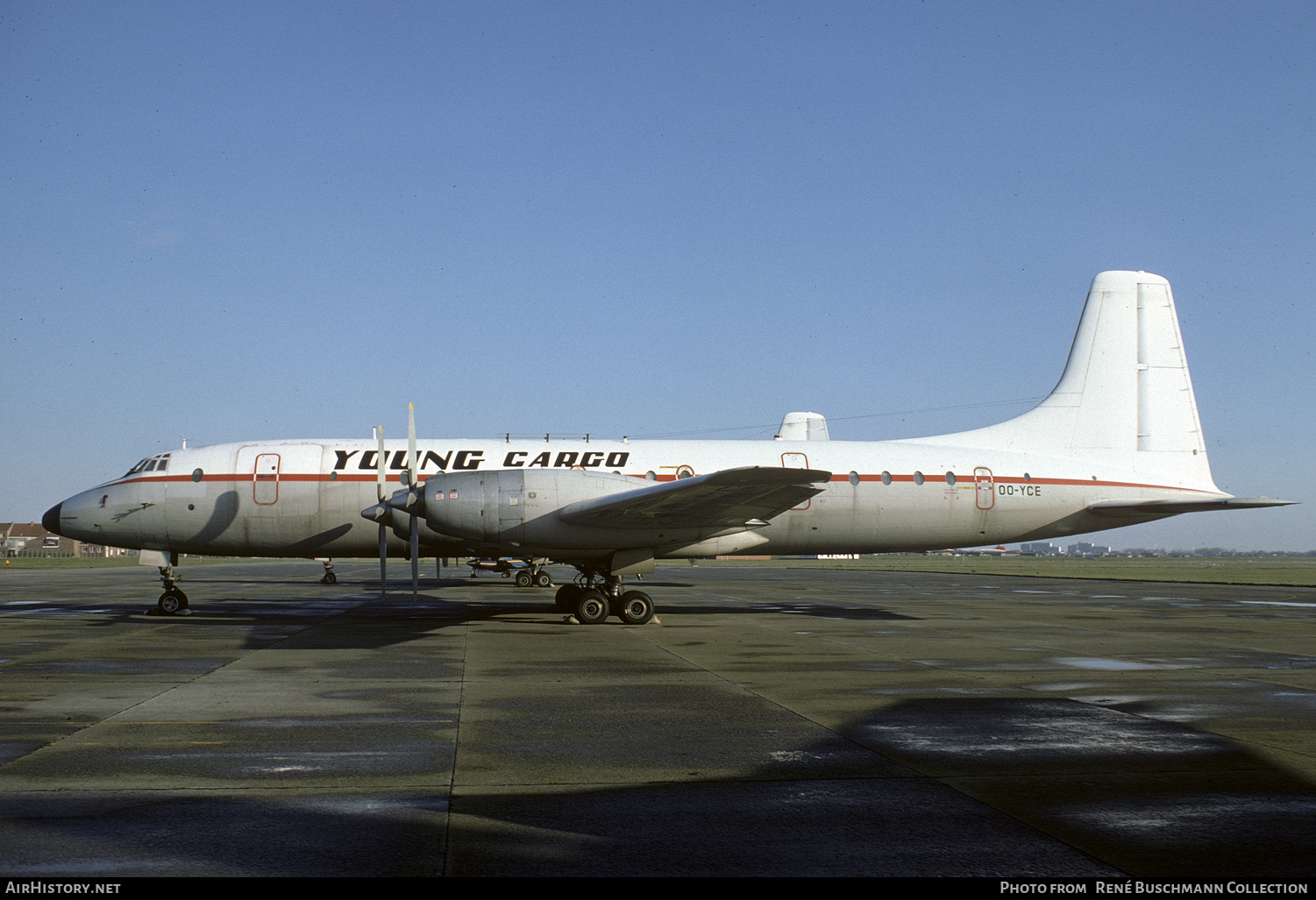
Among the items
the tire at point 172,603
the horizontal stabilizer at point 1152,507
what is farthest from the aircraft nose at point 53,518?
the horizontal stabilizer at point 1152,507

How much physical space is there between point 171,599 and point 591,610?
9.65 metres

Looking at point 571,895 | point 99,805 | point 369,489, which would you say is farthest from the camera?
point 369,489

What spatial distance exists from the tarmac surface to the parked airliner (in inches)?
130

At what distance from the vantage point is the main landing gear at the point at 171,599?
68.6 ft

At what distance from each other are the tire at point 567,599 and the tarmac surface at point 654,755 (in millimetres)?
4382

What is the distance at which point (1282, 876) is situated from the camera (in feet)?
15.5

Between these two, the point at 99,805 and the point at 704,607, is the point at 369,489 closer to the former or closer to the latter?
the point at 704,607

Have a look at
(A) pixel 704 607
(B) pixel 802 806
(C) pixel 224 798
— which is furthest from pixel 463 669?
(A) pixel 704 607

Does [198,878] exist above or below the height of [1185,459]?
below

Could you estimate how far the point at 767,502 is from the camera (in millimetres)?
18578

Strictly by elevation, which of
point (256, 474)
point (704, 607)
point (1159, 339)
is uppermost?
point (1159, 339)

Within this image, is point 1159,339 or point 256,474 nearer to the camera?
point 256,474

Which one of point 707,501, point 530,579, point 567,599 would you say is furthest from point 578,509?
point 530,579

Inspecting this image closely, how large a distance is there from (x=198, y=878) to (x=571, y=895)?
1.86 metres
